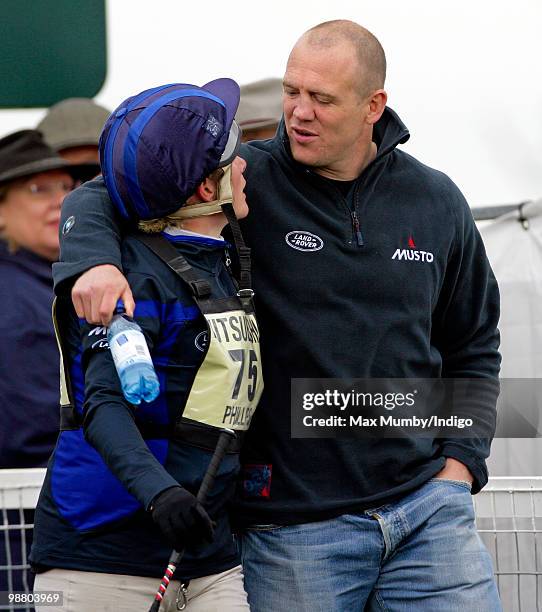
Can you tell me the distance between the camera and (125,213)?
246cm

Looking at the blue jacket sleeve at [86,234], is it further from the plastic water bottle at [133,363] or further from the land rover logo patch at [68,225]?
the plastic water bottle at [133,363]

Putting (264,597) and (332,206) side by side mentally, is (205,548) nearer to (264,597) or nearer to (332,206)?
(264,597)

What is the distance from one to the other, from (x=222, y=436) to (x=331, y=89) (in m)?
0.87

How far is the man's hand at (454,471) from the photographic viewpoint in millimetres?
2818

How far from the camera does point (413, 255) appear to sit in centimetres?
279

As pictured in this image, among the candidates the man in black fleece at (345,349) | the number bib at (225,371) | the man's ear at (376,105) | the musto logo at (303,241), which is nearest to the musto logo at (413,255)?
the man in black fleece at (345,349)

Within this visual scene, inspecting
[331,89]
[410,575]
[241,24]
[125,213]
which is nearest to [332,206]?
[331,89]

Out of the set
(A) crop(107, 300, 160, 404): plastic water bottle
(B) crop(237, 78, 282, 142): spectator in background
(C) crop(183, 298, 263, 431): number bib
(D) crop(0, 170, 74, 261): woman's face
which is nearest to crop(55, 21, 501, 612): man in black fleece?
(C) crop(183, 298, 263, 431): number bib

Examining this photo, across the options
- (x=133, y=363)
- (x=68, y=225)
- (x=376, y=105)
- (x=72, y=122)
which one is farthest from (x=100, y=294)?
(x=72, y=122)

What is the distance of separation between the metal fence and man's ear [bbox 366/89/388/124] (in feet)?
2.95

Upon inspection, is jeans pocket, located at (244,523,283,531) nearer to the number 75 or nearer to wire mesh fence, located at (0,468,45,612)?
the number 75

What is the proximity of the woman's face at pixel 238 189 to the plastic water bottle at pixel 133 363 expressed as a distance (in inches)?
17.0

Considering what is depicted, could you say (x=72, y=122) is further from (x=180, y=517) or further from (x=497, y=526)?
(x=180, y=517)

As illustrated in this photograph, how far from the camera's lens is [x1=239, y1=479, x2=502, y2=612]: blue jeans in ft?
8.67
